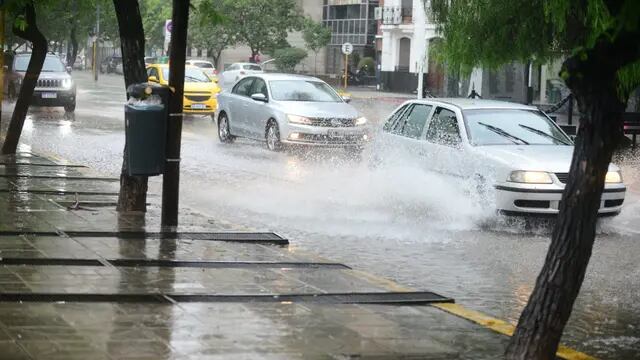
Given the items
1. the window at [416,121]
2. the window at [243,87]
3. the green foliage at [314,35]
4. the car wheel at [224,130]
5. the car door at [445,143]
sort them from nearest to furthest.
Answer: the car door at [445,143]
the window at [416,121]
the window at [243,87]
the car wheel at [224,130]
the green foliage at [314,35]

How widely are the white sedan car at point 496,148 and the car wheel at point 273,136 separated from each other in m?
7.34

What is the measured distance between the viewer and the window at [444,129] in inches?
570

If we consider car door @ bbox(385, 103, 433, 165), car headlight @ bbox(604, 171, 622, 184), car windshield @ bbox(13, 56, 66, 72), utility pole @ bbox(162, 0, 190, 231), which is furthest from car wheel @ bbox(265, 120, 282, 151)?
car windshield @ bbox(13, 56, 66, 72)

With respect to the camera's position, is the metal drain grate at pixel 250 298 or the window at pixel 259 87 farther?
the window at pixel 259 87

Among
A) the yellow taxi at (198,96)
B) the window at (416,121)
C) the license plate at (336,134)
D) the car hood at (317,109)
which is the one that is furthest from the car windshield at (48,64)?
the window at (416,121)

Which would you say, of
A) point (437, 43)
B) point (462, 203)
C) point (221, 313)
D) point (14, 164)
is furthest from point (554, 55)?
point (14, 164)

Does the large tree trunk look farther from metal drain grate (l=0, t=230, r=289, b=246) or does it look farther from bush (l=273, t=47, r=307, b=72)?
bush (l=273, t=47, r=307, b=72)

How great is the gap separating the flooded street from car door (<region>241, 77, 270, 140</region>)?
3.42 feet

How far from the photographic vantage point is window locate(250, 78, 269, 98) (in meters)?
24.2

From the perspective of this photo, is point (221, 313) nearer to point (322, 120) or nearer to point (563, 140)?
point (563, 140)

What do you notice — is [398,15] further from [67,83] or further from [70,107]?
[67,83]

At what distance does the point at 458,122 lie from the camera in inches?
572

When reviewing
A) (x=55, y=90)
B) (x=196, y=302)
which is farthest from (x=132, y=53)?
(x=55, y=90)

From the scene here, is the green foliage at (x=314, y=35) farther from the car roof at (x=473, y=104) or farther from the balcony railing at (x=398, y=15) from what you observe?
the car roof at (x=473, y=104)
